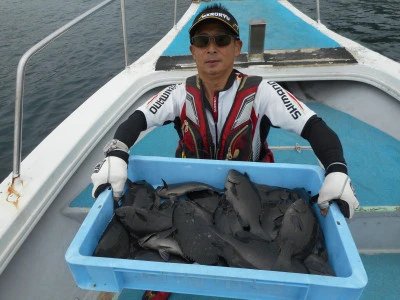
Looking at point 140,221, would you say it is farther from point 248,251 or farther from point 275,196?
point 275,196

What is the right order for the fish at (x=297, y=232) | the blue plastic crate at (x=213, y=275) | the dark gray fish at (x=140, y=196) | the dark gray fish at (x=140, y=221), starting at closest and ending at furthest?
the blue plastic crate at (x=213, y=275) < the fish at (x=297, y=232) < the dark gray fish at (x=140, y=221) < the dark gray fish at (x=140, y=196)

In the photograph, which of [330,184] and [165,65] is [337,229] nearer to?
[330,184]

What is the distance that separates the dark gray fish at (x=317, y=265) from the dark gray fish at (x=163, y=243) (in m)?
0.72

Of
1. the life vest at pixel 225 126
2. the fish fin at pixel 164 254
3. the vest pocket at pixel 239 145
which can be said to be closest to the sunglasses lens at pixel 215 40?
the life vest at pixel 225 126

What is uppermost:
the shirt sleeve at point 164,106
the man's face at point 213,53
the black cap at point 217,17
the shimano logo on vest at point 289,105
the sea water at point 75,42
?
the black cap at point 217,17

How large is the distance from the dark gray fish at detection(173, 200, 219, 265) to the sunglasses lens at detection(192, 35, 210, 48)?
1169mm

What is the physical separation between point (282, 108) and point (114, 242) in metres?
1.57

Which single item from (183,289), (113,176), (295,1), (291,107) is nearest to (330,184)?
(291,107)

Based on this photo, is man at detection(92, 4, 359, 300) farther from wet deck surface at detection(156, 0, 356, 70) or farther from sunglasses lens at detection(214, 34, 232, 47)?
wet deck surface at detection(156, 0, 356, 70)

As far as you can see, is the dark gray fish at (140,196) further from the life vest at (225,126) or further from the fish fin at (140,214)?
the life vest at (225,126)

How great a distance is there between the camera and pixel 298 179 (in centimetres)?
213

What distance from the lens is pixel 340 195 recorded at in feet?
5.57

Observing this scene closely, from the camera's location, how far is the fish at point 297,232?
167 centimetres

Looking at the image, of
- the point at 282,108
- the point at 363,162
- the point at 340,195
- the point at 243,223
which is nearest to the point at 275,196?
the point at 243,223
